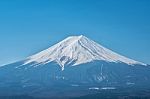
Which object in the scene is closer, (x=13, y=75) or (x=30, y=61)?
(x=13, y=75)

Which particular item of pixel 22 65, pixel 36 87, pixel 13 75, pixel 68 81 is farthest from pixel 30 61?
pixel 36 87

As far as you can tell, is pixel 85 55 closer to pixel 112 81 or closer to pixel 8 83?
pixel 112 81

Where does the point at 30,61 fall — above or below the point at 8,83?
above

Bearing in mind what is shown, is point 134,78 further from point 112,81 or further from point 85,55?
point 85,55

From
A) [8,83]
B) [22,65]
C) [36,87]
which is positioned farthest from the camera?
[22,65]

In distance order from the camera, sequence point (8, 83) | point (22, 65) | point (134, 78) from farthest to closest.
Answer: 1. point (22, 65)
2. point (134, 78)
3. point (8, 83)

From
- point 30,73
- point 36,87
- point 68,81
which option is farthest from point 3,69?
point 36,87

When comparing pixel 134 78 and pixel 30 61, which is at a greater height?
pixel 30 61

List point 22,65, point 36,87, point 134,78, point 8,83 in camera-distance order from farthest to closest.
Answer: point 22,65, point 134,78, point 8,83, point 36,87

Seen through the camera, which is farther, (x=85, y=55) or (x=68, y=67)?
(x=85, y=55)
